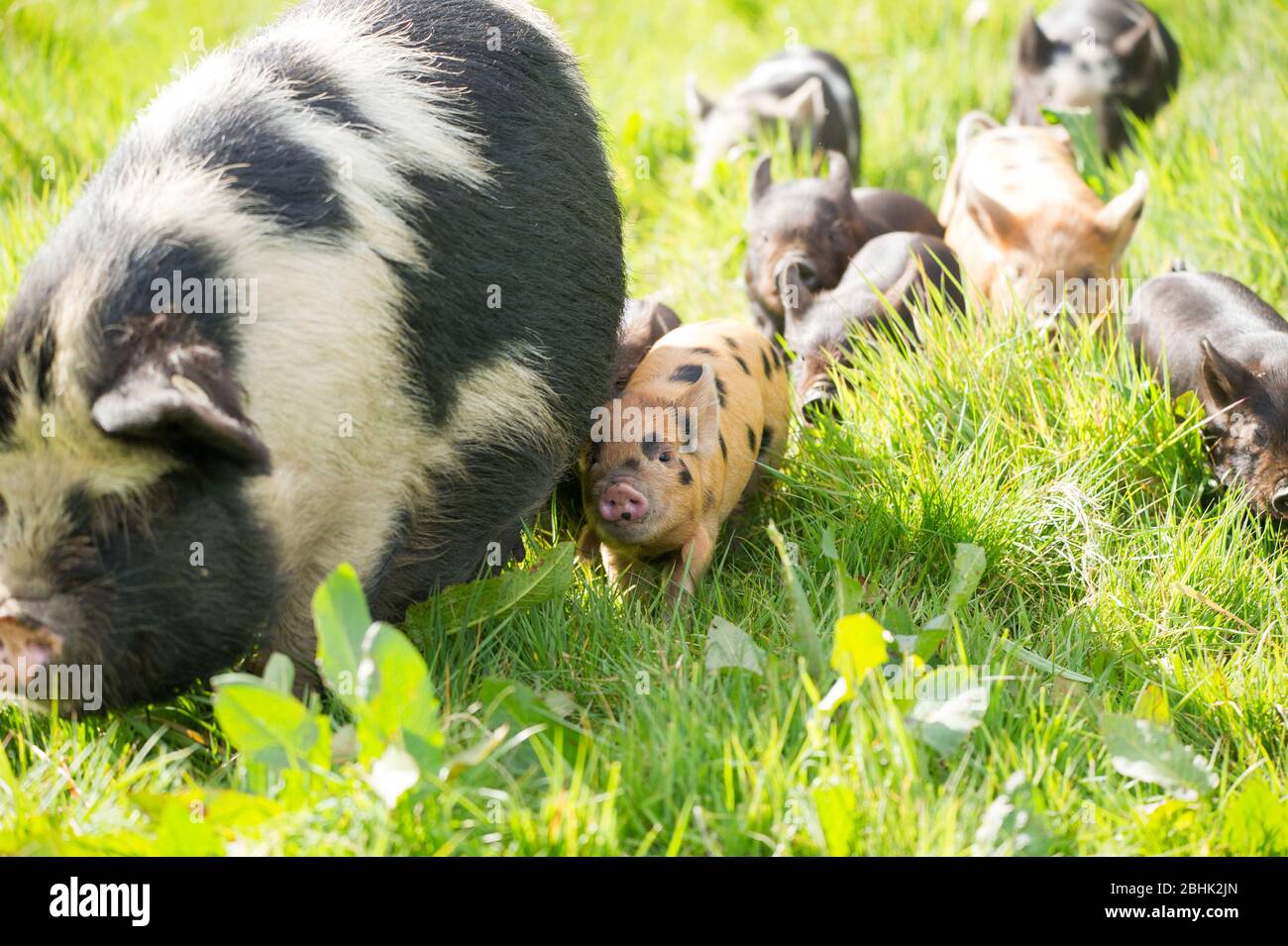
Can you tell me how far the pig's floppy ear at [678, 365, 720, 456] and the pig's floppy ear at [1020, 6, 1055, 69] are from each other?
381 centimetres

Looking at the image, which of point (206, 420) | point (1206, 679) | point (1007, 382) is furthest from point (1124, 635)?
point (206, 420)

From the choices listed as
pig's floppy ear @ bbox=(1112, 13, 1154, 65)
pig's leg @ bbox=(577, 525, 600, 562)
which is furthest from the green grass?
pig's floppy ear @ bbox=(1112, 13, 1154, 65)

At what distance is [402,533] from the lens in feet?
10.8

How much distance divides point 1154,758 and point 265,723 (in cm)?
184

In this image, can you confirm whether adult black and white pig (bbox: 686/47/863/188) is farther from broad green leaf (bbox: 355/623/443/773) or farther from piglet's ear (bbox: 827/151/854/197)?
broad green leaf (bbox: 355/623/443/773)

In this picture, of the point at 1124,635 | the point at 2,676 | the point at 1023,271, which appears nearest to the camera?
the point at 2,676

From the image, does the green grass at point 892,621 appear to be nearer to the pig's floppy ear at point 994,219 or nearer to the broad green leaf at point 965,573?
the broad green leaf at point 965,573

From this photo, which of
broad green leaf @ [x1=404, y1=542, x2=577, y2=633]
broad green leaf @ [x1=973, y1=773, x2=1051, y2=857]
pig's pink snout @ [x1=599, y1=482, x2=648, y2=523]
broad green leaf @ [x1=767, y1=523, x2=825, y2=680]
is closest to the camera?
broad green leaf @ [x1=973, y1=773, x2=1051, y2=857]

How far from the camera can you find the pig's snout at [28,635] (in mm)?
2766

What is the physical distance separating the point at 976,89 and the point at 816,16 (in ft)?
5.86

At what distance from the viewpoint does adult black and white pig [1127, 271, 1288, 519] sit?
12.8 ft

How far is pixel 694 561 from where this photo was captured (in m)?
3.70

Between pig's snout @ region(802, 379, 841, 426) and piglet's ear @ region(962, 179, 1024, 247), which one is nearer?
pig's snout @ region(802, 379, 841, 426)

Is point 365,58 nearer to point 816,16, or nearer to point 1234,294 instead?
point 1234,294
